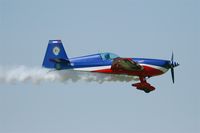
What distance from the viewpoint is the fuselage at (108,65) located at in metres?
83.5

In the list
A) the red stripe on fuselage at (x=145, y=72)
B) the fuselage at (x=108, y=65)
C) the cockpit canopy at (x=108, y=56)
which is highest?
the cockpit canopy at (x=108, y=56)

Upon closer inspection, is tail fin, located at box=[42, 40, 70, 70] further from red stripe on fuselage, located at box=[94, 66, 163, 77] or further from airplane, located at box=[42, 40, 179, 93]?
red stripe on fuselage, located at box=[94, 66, 163, 77]

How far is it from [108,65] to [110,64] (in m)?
0.15

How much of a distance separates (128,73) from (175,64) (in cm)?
303

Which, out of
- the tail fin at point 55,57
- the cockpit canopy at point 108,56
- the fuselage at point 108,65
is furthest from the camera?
the tail fin at point 55,57

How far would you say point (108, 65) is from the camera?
84125 millimetres

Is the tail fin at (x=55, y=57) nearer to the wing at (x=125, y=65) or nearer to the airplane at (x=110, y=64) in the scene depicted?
the airplane at (x=110, y=64)

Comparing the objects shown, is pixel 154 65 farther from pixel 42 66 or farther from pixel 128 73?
pixel 42 66

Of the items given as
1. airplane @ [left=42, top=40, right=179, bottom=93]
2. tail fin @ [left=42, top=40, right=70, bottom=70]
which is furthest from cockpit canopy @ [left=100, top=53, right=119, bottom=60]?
tail fin @ [left=42, top=40, right=70, bottom=70]

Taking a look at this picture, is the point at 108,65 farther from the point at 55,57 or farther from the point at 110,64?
the point at 55,57

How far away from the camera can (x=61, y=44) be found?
281 ft

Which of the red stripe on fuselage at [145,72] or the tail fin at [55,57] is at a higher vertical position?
the tail fin at [55,57]

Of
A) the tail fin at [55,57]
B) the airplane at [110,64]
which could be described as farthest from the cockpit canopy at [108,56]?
the tail fin at [55,57]

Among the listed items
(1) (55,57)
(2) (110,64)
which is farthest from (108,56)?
(1) (55,57)
